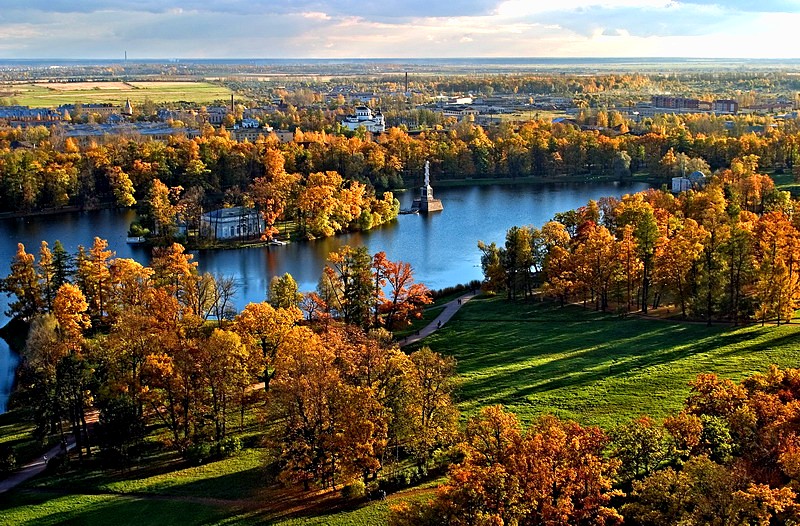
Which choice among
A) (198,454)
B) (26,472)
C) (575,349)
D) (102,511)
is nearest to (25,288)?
(26,472)

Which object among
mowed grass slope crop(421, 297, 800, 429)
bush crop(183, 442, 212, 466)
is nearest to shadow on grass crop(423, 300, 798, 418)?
mowed grass slope crop(421, 297, 800, 429)

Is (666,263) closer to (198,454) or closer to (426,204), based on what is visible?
(198,454)

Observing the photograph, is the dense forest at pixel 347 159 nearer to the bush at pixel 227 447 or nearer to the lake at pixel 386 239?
the lake at pixel 386 239

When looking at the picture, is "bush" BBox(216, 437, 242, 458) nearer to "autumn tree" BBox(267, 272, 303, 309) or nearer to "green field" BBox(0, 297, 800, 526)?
"green field" BBox(0, 297, 800, 526)

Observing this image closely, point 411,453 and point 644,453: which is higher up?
point 644,453

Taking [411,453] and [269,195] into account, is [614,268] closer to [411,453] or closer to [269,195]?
[411,453]

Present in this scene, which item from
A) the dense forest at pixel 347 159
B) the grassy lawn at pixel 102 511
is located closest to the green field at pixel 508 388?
the grassy lawn at pixel 102 511

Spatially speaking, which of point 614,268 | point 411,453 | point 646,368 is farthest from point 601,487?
point 614,268
